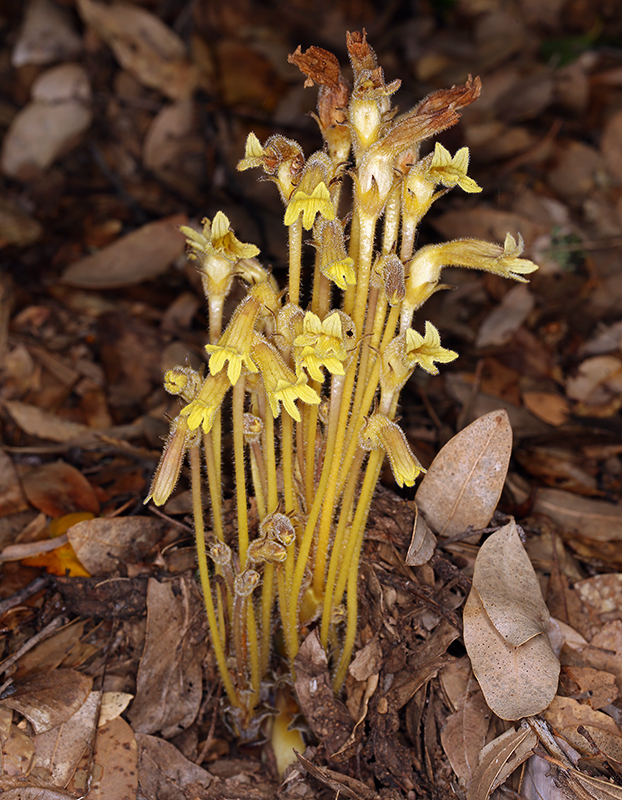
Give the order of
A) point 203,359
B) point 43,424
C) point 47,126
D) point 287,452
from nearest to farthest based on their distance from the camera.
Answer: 1. point 287,452
2. point 43,424
3. point 203,359
4. point 47,126

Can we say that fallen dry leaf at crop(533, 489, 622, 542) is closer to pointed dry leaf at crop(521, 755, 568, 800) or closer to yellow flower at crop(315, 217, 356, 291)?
pointed dry leaf at crop(521, 755, 568, 800)

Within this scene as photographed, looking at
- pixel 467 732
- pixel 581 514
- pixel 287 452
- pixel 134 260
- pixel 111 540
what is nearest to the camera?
pixel 287 452

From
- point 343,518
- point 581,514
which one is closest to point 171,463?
point 343,518

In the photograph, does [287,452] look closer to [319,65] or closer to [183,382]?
[183,382]

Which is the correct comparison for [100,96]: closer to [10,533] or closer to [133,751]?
[10,533]

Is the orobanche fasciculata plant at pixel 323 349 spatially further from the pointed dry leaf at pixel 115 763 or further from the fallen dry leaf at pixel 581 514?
the fallen dry leaf at pixel 581 514

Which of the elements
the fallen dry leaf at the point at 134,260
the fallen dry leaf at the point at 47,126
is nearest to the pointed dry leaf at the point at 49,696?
the fallen dry leaf at the point at 134,260
